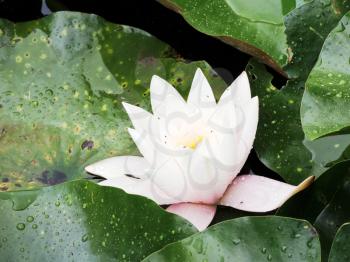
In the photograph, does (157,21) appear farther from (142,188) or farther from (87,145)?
(142,188)

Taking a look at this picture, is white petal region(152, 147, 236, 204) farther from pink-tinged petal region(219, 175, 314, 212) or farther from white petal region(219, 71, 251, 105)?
white petal region(219, 71, 251, 105)

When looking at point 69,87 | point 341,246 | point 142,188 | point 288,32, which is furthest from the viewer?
point 69,87

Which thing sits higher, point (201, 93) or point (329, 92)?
point (329, 92)

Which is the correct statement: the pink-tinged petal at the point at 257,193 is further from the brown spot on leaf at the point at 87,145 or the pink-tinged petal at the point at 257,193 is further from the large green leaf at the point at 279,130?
the brown spot on leaf at the point at 87,145

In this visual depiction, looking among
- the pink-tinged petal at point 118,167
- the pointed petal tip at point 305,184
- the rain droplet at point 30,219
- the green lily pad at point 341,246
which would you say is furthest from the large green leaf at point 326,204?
the rain droplet at point 30,219

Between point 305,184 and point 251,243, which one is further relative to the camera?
point 305,184

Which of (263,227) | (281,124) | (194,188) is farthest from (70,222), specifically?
(281,124)

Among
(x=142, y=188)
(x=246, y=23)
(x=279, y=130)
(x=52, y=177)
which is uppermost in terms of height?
(x=246, y=23)

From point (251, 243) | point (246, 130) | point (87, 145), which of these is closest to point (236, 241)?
point (251, 243)
